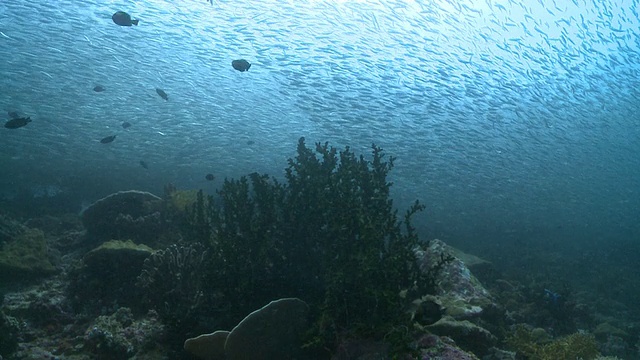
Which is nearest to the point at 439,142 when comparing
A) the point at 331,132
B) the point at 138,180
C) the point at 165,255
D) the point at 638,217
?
the point at 331,132

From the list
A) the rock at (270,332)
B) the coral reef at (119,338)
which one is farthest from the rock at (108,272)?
the rock at (270,332)

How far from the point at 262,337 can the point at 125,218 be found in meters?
8.36

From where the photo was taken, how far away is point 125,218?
1209cm

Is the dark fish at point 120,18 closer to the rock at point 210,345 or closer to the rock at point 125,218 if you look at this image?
the rock at point 125,218

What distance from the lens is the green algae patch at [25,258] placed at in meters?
9.55

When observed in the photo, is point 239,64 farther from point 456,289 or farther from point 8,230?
point 8,230

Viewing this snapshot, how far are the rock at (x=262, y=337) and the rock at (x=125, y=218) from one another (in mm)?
7078

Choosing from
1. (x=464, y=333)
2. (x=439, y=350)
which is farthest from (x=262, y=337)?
(x=464, y=333)

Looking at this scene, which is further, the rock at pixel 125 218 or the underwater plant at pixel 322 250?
the rock at pixel 125 218

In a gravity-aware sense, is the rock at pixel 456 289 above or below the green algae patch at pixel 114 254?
above

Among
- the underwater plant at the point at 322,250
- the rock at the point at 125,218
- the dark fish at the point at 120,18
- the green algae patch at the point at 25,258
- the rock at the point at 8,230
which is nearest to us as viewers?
the underwater plant at the point at 322,250

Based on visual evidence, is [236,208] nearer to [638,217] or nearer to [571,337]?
[571,337]

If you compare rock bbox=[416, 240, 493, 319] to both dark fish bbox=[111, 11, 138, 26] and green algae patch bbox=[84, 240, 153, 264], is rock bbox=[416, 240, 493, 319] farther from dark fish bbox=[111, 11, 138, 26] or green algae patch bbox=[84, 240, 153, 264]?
dark fish bbox=[111, 11, 138, 26]

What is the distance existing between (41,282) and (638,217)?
7997 cm
